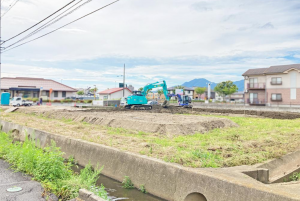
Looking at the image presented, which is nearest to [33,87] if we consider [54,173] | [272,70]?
[272,70]

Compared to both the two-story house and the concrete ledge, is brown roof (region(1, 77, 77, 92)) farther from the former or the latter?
the concrete ledge

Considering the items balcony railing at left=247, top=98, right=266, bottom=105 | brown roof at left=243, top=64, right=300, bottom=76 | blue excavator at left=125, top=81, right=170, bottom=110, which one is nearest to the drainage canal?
blue excavator at left=125, top=81, right=170, bottom=110

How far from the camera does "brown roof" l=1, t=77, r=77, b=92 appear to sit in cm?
5409

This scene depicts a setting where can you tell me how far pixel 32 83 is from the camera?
Answer: 2223 inches

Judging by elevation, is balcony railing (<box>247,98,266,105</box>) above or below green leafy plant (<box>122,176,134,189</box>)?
above

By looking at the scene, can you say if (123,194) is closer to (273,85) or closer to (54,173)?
(54,173)

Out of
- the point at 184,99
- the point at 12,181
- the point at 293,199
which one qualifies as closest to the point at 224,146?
the point at 293,199

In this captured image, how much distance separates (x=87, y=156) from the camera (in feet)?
28.7

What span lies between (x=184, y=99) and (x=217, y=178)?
31554mm

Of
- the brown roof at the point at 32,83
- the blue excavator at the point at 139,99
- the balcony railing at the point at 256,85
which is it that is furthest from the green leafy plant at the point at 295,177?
the brown roof at the point at 32,83

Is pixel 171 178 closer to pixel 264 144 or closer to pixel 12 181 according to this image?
pixel 12 181

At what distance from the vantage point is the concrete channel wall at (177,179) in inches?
178

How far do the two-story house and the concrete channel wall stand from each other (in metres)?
41.5

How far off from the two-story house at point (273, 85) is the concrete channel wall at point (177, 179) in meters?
41.5
